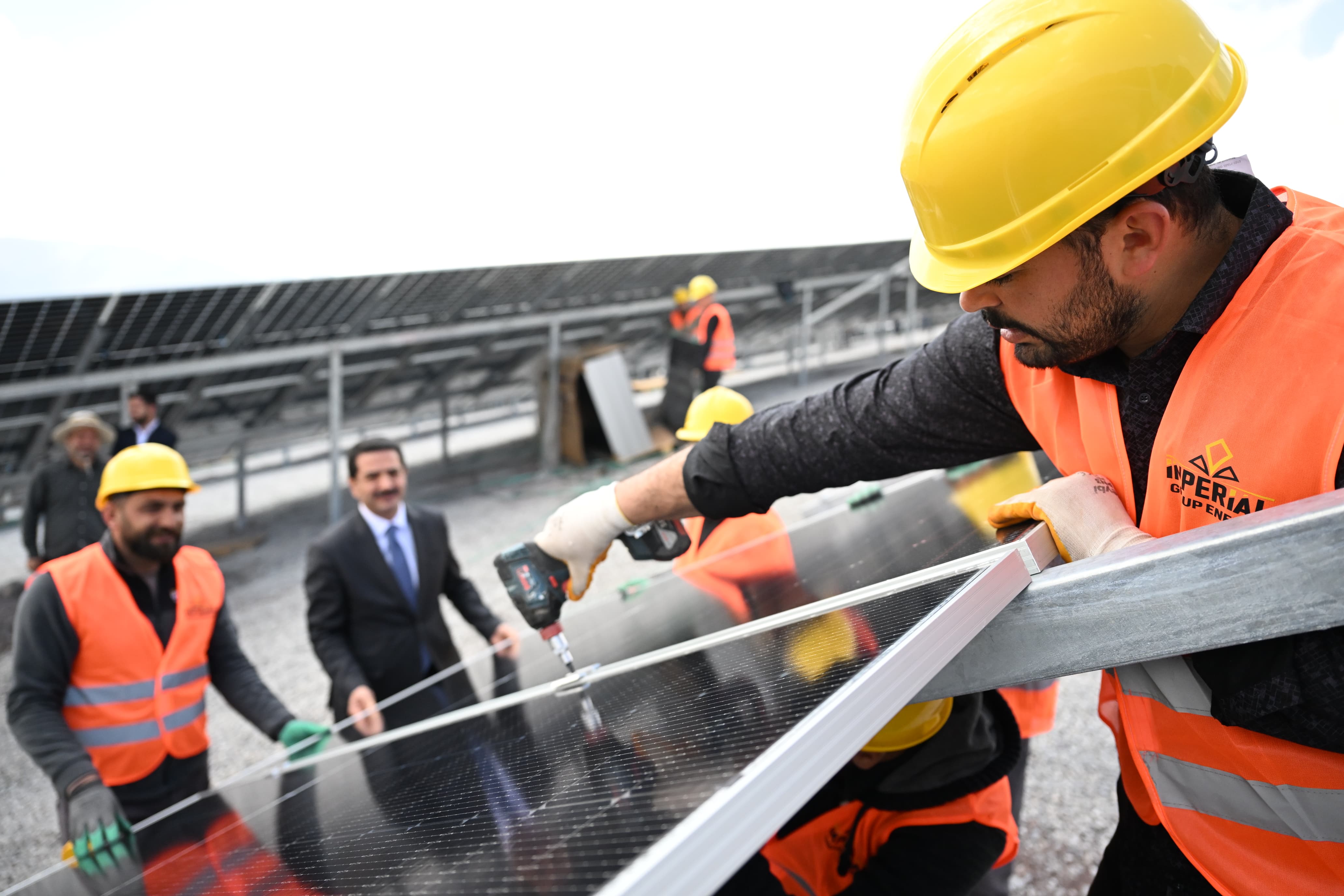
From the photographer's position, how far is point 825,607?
4.30 ft

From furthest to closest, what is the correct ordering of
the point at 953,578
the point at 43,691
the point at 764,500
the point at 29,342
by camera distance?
the point at 29,342
the point at 43,691
the point at 764,500
the point at 953,578

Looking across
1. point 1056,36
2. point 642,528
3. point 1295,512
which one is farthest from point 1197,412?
point 642,528

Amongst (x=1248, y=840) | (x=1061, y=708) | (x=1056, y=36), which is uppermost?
(x=1056, y=36)

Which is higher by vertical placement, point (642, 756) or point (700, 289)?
point (700, 289)

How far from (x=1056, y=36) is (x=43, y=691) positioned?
3.25 meters

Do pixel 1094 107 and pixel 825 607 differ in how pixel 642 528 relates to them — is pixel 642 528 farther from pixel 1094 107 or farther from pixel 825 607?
pixel 1094 107

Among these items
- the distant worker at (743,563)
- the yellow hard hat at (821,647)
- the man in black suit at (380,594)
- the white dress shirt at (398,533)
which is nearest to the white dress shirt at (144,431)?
the man in black suit at (380,594)

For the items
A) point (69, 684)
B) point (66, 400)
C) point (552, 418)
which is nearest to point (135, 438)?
point (66, 400)

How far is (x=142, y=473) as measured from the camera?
2.95 metres

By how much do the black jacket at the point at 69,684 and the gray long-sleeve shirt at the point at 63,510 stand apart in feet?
10.5

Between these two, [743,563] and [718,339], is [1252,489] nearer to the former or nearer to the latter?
[743,563]

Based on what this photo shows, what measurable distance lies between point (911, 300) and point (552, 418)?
9652 mm

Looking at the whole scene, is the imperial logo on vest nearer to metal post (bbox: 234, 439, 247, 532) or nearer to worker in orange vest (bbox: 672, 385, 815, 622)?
worker in orange vest (bbox: 672, 385, 815, 622)

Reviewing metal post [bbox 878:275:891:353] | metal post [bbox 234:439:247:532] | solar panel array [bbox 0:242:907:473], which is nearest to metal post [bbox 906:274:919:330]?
metal post [bbox 878:275:891:353]
